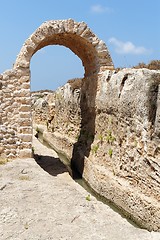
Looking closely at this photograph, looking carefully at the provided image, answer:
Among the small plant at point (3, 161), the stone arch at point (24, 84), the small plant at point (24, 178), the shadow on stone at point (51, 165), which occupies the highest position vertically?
the stone arch at point (24, 84)

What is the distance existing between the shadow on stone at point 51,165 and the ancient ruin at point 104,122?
2.58 ft

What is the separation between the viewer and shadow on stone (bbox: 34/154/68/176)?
10.6m

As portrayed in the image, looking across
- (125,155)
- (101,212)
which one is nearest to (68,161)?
(125,155)

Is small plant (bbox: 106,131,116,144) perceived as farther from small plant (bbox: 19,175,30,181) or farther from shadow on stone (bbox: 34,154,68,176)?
small plant (bbox: 19,175,30,181)

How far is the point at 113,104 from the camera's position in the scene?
371 inches

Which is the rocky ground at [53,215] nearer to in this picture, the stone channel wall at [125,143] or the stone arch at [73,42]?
the stone channel wall at [125,143]

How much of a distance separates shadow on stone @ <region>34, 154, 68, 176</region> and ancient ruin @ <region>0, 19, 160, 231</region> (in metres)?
0.79

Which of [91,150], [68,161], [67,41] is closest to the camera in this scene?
[91,150]

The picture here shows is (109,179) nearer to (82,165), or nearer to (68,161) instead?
(82,165)

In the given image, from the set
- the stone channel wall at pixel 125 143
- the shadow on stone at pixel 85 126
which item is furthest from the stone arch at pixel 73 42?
the stone channel wall at pixel 125 143

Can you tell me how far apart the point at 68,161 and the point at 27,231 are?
30.0ft

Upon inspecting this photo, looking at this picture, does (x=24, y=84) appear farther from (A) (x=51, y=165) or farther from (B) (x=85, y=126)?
(B) (x=85, y=126)

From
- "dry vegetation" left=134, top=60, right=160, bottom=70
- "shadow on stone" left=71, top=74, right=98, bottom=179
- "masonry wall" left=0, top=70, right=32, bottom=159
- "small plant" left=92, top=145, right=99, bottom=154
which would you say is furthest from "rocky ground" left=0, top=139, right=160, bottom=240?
"dry vegetation" left=134, top=60, right=160, bottom=70

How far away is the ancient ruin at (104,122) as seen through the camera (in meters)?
7.15
